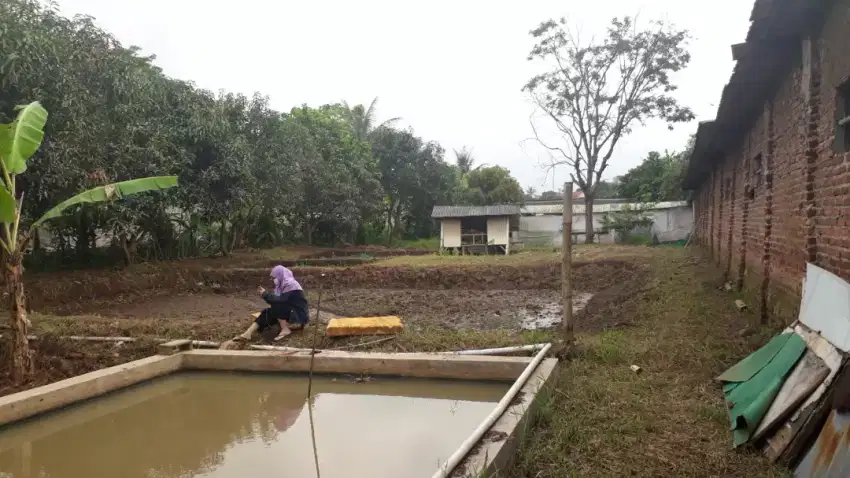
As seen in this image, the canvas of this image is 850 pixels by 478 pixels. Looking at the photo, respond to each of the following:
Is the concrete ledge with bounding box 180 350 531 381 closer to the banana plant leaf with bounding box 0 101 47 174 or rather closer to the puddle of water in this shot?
the banana plant leaf with bounding box 0 101 47 174

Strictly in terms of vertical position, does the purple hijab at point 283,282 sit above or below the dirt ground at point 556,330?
above

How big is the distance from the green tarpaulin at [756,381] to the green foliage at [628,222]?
28.4 metres

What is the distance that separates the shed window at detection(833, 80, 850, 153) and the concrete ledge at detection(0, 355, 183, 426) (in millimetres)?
7388

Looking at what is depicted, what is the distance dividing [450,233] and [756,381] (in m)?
24.0

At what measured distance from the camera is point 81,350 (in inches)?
294

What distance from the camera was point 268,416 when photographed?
20.0 feet

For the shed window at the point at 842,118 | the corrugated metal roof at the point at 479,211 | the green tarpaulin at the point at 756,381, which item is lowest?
the green tarpaulin at the point at 756,381

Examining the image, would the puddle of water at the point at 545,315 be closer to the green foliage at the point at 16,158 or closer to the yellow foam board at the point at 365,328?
the yellow foam board at the point at 365,328

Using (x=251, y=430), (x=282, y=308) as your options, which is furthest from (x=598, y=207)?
(x=251, y=430)

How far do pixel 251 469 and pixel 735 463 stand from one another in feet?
11.6

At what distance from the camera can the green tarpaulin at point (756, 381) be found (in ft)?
12.6

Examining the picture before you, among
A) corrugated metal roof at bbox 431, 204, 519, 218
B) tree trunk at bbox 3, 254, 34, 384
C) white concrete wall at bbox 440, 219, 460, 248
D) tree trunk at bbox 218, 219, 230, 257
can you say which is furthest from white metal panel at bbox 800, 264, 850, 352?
white concrete wall at bbox 440, 219, 460, 248

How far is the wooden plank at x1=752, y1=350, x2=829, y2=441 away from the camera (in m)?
3.57

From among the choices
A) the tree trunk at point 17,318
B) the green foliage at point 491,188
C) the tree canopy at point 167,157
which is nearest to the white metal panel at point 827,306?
the tree trunk at point 17,318
